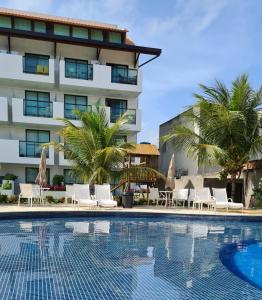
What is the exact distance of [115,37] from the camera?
1015 inches

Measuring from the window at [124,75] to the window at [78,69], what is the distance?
5.62 feet

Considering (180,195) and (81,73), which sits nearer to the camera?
(180,195)

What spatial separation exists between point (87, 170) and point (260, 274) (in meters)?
10.9

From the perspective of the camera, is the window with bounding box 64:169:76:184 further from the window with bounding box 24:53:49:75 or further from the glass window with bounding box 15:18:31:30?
the glass window with bounding box 15:18:31:30

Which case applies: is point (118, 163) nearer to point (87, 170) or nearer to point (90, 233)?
point (87, 170)

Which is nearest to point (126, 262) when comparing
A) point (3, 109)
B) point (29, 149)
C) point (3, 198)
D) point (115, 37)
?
point (3, 198)

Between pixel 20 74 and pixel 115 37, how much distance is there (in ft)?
23.8

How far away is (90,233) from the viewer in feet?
33.0

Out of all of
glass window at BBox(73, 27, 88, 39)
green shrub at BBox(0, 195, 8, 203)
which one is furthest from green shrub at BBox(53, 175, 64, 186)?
glass window at BBox(73, 27, 88, 39)

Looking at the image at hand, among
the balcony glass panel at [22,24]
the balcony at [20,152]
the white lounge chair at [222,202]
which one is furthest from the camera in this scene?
the balcony glass panel at [22,24]

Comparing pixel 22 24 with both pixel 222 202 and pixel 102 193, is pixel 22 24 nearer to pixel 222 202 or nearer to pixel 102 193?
pixel 102 193

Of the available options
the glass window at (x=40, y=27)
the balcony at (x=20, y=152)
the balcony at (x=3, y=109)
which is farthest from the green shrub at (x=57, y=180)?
the glass window at (x=40, y=27)

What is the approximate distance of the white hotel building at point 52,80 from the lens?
902 inches

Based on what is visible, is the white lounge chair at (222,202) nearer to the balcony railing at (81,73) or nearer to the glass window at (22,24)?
the balcony railing at (81,73)
